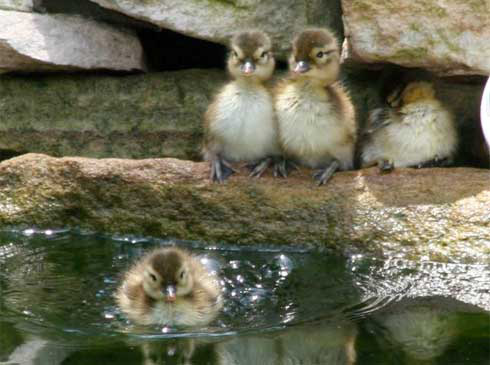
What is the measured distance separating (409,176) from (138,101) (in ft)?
6.50

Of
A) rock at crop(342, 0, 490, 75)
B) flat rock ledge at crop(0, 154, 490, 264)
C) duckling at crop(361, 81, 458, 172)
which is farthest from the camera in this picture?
duckling at crop(361, 81, 458, 172)

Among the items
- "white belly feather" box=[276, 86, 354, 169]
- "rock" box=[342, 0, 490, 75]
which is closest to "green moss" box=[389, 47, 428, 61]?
"rock" box=[342, 0, 490, 75]

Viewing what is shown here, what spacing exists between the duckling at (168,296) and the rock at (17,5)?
2.43m

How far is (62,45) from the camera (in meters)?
7.59

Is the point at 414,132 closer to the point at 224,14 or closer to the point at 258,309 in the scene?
the point at 224,14

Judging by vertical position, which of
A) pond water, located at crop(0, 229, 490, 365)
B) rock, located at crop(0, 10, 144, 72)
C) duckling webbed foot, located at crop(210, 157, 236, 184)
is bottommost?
pond water, located at crop(0, 229, 490, 365)

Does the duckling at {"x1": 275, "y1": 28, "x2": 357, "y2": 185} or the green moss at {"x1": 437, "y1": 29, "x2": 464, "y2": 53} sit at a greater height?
the green moss at {"x1": 437, "y1": 29, "x2": 464, "y2": 53}

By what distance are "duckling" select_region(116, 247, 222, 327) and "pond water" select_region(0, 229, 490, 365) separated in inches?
3.0

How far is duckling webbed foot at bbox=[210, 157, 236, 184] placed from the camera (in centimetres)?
679

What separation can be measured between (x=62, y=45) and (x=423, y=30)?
7.12ft

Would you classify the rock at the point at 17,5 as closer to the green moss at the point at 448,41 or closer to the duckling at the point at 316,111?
the duckling at the point at 316,111

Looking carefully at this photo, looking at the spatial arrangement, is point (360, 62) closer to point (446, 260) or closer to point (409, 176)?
point (409, 176)

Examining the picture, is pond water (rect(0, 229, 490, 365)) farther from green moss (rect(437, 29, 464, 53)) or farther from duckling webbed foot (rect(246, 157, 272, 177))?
green moss (rect(437, 29, 464, 53))

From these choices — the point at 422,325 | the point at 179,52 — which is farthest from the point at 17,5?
the point at 422,325
